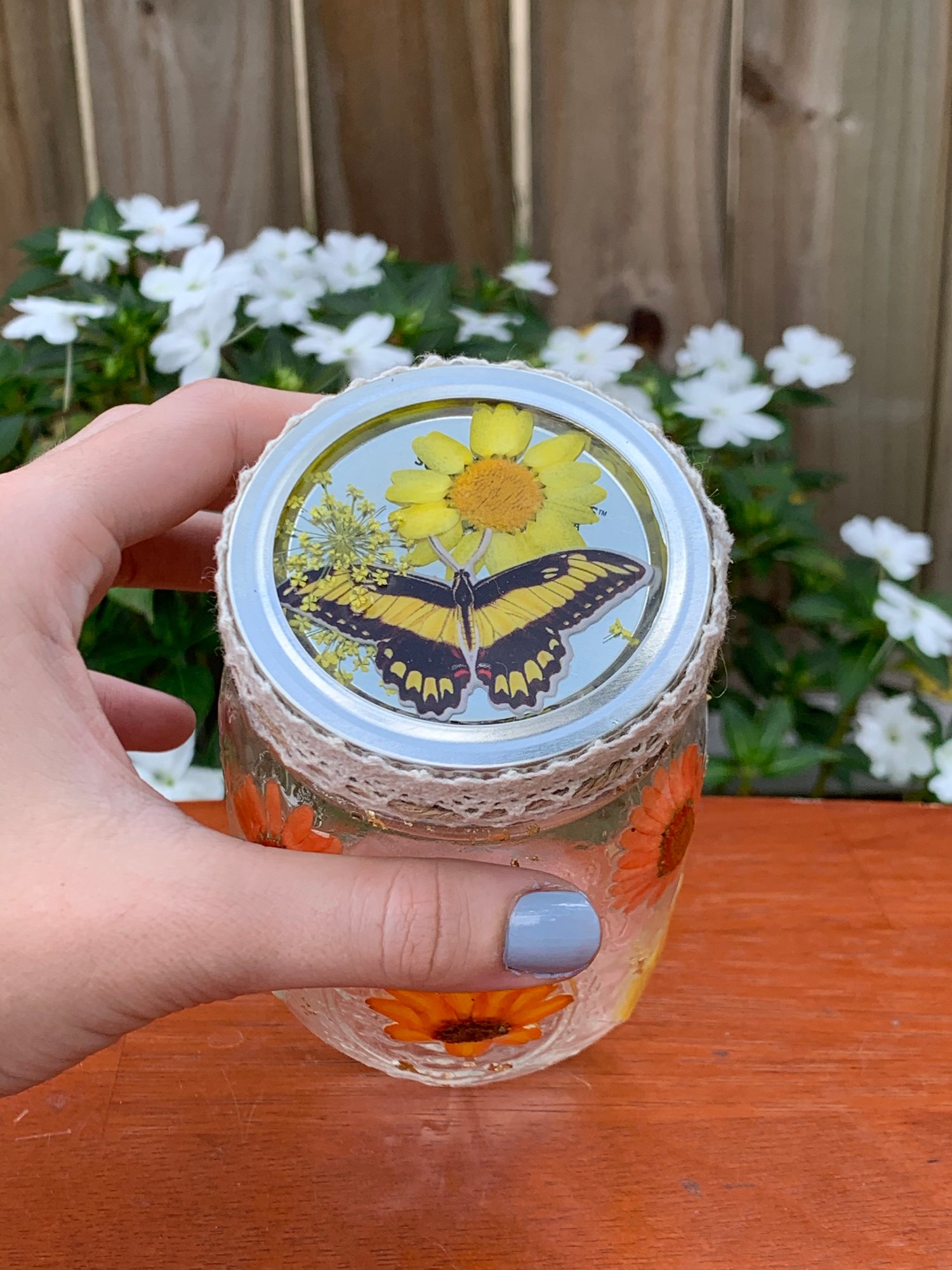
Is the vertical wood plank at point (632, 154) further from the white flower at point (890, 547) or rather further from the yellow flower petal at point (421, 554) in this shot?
the yellow flower petal at point (421, 554)

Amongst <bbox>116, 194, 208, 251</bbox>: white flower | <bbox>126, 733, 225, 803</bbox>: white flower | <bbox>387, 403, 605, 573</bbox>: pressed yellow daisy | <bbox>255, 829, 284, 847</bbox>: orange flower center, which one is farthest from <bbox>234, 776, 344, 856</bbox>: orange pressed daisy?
<bbox>116, 194, 208, 251</bbox>: white flower

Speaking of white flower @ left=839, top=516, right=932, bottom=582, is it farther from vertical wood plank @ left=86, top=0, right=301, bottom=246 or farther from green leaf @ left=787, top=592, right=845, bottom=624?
vertical wood plank @ left=86, top=0, right=301, bottom=246

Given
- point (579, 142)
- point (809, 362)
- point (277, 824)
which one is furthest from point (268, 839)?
point (579, 142)

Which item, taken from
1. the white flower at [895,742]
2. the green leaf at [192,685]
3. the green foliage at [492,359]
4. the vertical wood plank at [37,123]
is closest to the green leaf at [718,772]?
the green foliage at [492,359]

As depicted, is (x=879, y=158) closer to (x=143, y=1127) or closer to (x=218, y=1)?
(x=218, y=1)

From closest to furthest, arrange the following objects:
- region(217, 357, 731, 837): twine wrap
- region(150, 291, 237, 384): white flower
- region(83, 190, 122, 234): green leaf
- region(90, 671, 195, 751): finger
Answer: region(217, 357, 731, 837): twine wrap, region(90, 671, 195, 751): finger, region(150, 291, 237, 384): white flower, region(83, 190, 122, 234): green leaf
